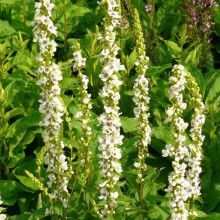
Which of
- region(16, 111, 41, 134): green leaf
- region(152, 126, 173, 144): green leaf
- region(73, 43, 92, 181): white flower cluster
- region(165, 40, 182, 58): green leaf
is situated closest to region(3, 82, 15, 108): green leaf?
region(16, 111, 41, 134): green leaf

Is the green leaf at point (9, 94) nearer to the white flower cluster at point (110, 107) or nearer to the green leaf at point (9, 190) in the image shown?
the green leaf at point (9, 190)

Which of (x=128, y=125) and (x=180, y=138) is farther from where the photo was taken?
(x=128, y=125)

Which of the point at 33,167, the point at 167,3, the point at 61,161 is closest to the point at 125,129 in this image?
the point at 33,167

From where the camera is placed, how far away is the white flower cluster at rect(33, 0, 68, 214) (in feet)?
14.3

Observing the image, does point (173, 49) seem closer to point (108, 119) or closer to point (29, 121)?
point (29, 121)

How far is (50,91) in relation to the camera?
4445 mm

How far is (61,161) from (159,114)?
76.0 inches

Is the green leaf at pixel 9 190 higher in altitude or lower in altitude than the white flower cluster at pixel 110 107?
lower

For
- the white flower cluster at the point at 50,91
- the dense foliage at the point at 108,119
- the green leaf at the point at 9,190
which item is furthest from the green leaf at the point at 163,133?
the green leaf at the point at 9,190

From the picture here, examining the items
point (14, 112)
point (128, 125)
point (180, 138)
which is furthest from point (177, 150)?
point (14, 112)

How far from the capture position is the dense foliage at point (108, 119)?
4332 millimetres

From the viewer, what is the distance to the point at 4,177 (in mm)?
6047

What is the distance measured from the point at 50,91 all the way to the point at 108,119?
499 millimetres

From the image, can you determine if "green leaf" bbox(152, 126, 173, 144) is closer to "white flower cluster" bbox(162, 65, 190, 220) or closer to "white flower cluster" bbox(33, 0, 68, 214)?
"white flower cluster" bbox(33, 0, 68, 214)
